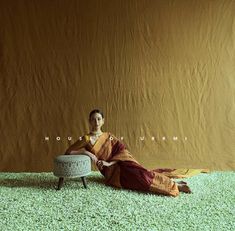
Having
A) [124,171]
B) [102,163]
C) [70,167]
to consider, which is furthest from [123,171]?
[70,167]

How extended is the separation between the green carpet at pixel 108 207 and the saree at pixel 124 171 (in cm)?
10

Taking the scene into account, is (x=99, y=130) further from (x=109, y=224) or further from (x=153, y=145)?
(x=109, y=224)

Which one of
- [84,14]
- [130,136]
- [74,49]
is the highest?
[84,14]

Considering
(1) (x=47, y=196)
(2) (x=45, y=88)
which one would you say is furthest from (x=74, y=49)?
(1) (x=47, y=196)

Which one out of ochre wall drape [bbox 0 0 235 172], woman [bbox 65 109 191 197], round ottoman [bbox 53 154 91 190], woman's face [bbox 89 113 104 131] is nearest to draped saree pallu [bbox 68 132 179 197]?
woman [bbox 65 109 191 197]

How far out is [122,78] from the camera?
14.6 feet

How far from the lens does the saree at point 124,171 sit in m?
3.54

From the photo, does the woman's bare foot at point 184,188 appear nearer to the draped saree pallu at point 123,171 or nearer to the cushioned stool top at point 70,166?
the draped saree pallu at point 123,171

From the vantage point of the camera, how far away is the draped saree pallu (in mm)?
3537

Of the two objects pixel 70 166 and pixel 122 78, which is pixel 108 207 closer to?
pixel 70 166

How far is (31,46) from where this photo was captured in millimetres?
4434

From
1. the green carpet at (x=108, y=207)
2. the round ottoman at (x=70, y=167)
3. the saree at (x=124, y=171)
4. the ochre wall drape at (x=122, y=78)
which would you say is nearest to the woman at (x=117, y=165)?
the saree at (x=124, y=171)

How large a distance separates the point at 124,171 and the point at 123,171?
0.01m

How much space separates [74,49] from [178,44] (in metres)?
1.24
